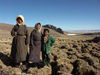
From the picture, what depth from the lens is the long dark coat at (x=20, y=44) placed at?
4.39m

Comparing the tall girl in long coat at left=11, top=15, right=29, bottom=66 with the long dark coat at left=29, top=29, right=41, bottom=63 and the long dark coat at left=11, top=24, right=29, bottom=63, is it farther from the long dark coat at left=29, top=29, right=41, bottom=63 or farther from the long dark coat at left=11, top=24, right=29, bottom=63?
the long dark coat at left=29, top=29, right=41, bottom=63

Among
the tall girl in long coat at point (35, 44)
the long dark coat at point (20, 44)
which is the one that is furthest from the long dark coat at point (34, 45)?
the long dark coat at point (20, 44)

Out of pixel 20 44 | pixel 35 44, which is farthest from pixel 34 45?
pixel 20 44

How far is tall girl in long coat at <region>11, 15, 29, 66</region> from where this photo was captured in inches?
173

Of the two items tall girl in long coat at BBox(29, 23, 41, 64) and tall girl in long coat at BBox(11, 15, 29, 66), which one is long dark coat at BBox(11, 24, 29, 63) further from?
tall girl in long coat at BBox(29, 23, 41, 64)

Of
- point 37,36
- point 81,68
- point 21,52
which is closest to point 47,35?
point 37,36

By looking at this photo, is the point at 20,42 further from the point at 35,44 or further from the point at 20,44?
the point at 35,44

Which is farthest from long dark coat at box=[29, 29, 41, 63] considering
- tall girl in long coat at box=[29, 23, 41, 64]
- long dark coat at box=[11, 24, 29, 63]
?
long dark coat at box=[11, 24, 29, 63]

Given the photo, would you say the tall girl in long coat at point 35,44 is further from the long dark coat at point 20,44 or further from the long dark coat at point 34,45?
the long dark coat at point 20,44

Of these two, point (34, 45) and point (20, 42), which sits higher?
point (20, 42)

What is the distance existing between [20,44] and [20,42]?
84 mm

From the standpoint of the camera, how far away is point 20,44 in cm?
443

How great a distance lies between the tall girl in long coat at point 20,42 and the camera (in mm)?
4391

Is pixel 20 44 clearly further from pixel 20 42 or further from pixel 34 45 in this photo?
pixel 34 45
